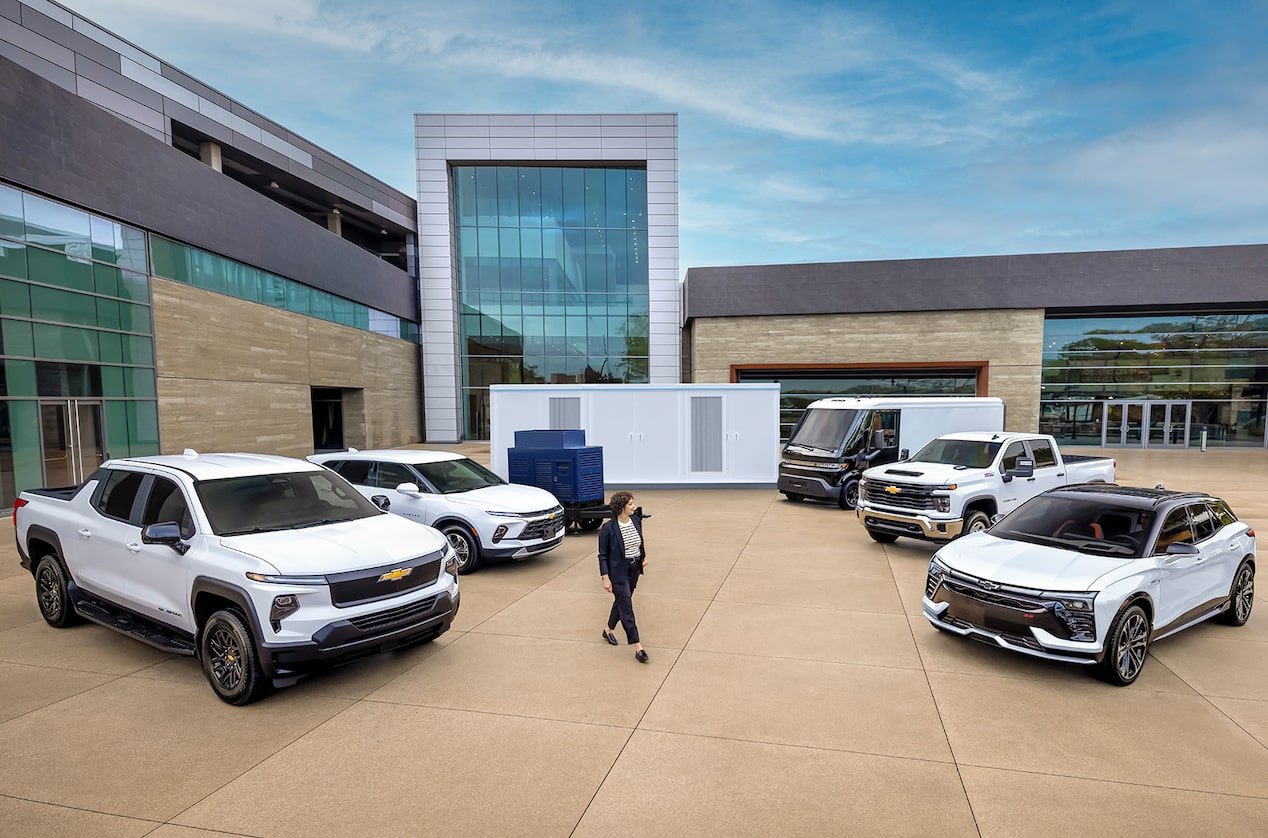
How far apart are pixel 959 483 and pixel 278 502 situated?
9177mm

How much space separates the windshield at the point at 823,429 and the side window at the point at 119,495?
40.7 ft

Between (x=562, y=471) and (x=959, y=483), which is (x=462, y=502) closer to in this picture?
(x=562, y=471)

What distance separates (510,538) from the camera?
8.65m

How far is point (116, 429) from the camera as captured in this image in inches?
653

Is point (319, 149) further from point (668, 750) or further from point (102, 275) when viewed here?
point (668, 750)

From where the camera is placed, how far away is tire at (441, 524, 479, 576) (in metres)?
8.72

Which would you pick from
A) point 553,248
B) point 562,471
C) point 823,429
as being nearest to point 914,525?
point 823,429

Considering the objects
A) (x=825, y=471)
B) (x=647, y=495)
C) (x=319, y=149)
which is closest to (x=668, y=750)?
(x=825, y=471)

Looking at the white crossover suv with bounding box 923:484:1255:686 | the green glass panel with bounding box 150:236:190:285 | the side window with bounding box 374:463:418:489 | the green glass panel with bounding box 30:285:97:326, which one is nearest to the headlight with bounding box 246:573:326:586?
the side window with bounding box 374:463:418:489

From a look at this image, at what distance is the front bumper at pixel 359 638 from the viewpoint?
15.0ft

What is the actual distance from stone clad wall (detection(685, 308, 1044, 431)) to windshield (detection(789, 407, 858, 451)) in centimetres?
1445

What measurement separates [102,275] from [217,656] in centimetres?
1626

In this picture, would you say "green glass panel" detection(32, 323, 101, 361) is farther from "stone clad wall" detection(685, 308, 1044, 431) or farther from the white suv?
"stone clad wall" detection(685, 308, 1044, 431)

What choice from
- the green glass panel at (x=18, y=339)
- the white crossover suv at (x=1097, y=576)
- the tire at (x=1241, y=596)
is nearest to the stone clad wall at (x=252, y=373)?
the green glass panel at (x=18, y=339)
